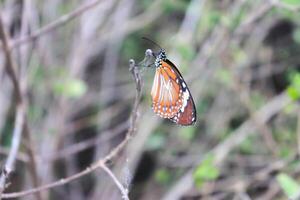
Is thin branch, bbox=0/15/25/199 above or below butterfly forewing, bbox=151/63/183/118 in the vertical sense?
above

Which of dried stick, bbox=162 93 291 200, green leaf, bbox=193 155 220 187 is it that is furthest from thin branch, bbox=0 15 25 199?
dried stick, bbox=162 93 291 200

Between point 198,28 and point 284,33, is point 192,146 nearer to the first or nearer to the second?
point 198,28

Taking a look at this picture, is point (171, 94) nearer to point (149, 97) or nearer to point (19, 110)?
point (19, 110)

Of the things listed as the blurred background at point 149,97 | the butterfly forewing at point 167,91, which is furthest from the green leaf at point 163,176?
the butterfly forewing at point 167,91

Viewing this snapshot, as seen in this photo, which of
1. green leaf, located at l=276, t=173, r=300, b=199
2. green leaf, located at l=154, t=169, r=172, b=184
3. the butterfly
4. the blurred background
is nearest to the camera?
the butterfly

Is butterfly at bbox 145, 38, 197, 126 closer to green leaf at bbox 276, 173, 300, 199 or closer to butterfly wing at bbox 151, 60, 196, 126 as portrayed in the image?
butterfly wing at bbox 151, 60, 196, 126

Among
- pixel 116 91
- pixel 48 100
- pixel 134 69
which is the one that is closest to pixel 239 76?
pixel 116 91

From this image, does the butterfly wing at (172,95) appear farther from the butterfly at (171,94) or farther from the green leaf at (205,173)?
the green leaf at (205,173)
